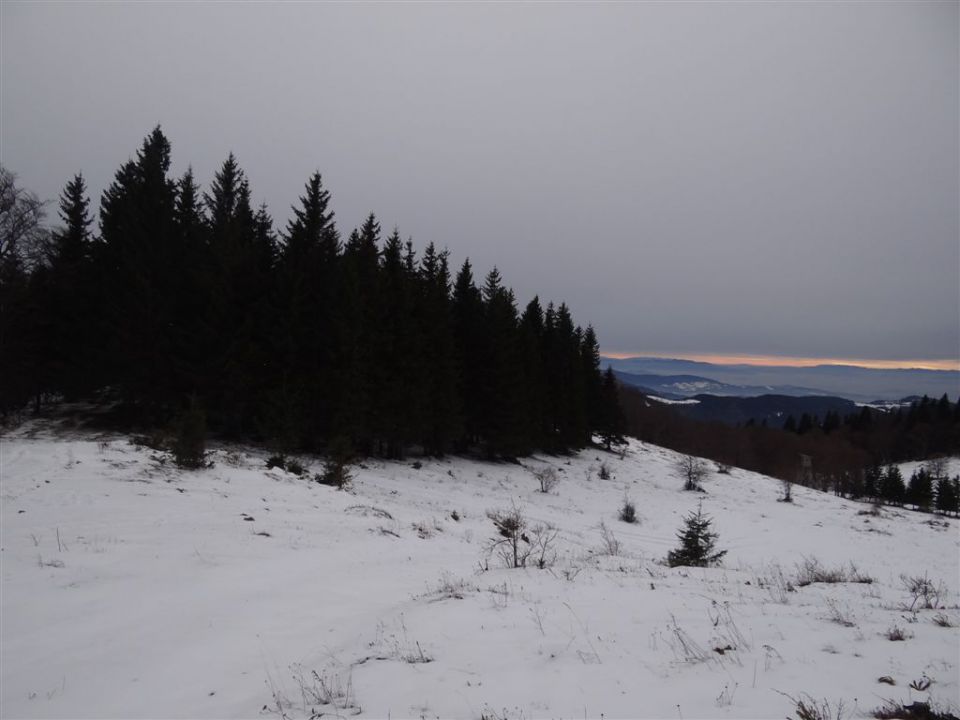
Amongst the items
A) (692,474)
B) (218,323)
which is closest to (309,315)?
(218,323)

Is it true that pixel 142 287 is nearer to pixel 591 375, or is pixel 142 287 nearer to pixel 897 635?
pixel 897 635

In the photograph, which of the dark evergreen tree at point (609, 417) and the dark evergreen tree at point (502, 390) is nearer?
the dark evergreen tree at point (502, 390)

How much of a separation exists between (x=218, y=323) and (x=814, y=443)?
10500 centimetres

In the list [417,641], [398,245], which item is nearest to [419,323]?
[398,245]

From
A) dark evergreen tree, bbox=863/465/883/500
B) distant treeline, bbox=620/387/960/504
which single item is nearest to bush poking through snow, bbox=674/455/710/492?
distant treeline, bbox=620/387/960/504

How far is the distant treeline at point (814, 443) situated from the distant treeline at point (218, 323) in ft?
183

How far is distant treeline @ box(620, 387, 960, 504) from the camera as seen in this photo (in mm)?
78000

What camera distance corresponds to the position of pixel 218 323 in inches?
786

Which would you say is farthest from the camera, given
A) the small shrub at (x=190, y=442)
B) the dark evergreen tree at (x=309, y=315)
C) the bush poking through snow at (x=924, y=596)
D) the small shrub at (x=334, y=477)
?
the dark evergreen tree at (x=309, y=315)

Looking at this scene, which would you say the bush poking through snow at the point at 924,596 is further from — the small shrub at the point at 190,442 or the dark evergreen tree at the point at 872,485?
the dark evergreen tree at the point at 872,485

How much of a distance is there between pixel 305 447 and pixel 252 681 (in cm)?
1913

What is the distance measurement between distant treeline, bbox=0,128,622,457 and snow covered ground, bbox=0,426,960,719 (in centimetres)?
665

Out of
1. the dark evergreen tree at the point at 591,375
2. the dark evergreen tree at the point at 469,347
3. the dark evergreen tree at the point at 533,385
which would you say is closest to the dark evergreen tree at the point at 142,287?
the dark evergreen tree at the point at 469,347

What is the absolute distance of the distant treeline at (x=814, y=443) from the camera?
256ft
